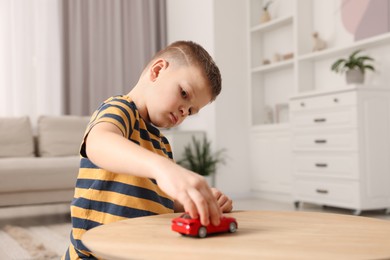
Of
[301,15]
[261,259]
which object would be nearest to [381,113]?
[301,15]

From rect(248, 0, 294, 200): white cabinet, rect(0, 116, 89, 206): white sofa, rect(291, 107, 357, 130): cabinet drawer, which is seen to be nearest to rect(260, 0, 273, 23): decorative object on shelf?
rect(248, 0, 294, 200): white cabinet

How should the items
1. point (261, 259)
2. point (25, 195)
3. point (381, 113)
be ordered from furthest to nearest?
1. point (381, 113)
2. point (25, 195)
3. point (261, 259)

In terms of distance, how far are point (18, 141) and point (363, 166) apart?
8.99 ft

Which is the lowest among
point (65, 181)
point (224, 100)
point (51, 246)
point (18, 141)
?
point (51, 246)

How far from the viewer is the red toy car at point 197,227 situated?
672 mm

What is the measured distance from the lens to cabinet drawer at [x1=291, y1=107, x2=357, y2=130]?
12.3ft

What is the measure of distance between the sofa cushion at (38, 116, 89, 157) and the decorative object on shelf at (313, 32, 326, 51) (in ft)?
7.02

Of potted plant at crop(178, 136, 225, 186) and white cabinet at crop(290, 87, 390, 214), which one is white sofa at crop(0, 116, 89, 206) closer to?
potted plant at crop(178, 136, 225, 186)

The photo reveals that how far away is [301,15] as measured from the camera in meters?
4.70

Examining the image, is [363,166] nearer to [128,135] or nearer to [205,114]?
[205,114]

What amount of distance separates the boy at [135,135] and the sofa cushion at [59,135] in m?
3.47

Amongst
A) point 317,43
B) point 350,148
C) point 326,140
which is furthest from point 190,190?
point 317,43

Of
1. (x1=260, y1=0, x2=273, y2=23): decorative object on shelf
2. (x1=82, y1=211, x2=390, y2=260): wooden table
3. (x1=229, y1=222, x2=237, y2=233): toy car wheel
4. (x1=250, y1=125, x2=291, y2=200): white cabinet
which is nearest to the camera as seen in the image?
(x1=82, y1=211, x2=390, y2=260): wooden table

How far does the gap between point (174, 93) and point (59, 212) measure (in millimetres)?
Answer: 3604
